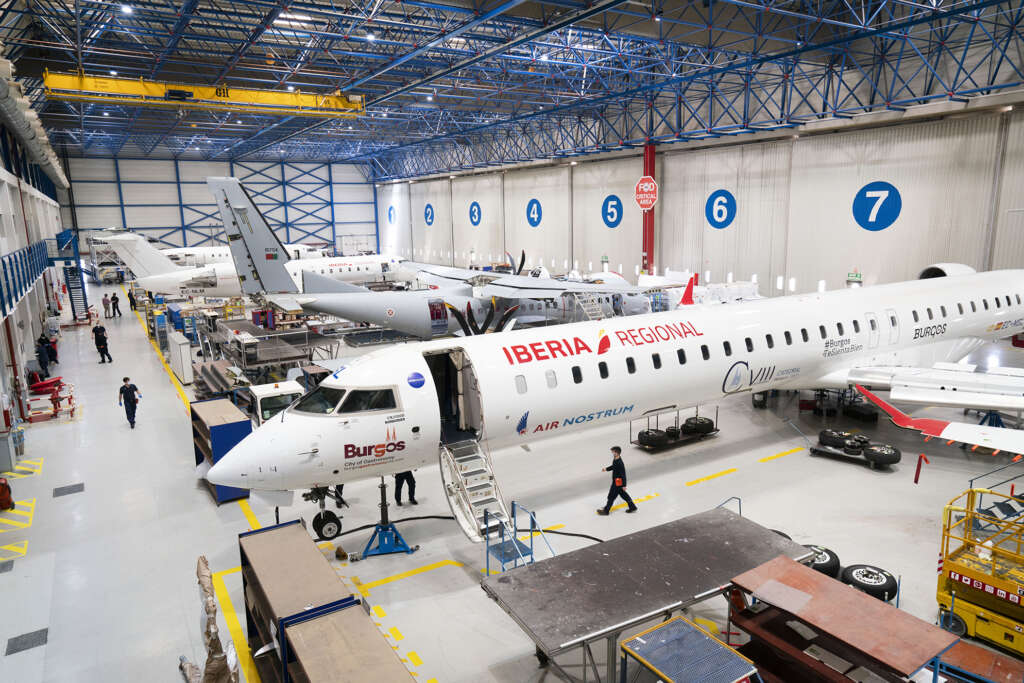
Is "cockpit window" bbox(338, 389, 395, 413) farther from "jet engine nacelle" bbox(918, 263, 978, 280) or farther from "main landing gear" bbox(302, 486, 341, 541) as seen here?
"jet engine nacelle" bbox(918, 263, 978, 280)

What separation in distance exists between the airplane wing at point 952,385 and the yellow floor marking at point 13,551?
23.1 meters

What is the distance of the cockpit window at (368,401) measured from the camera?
13.3m

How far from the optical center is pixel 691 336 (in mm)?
17594

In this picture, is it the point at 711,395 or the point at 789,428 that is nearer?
the point at 711,395

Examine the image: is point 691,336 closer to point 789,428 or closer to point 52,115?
point 789,428

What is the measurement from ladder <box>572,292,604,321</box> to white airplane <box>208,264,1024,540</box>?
1279cm

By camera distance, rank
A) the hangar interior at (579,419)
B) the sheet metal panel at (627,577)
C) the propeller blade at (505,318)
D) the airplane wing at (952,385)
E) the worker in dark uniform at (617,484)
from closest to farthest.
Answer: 1. the sheet metal panel at (627,577)
2. the hangar interior at (579,419)
3. the worker in dark uniform at (617,484)
4. the airplane wing at (952,385)
5. the propeller blade at (505,318)

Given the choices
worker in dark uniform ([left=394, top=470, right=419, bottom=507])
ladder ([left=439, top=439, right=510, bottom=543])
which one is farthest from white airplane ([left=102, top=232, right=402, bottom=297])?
ladder ([left=439, top=439, right=510, bottom=543])

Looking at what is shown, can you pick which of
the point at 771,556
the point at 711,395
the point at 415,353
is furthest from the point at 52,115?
the point at 771,556

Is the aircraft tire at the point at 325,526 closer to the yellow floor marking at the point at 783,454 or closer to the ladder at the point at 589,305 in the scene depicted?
the yellow floor marking at the point at 783,454

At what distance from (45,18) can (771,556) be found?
1334 inches

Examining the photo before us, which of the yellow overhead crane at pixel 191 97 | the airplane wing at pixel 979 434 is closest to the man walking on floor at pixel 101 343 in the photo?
the yellow overhead crane at pixel 191 97

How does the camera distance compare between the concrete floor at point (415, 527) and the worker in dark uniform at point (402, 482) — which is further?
the worker in dark uniform at point (402, 482)

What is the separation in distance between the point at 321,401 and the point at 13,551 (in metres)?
8.64
